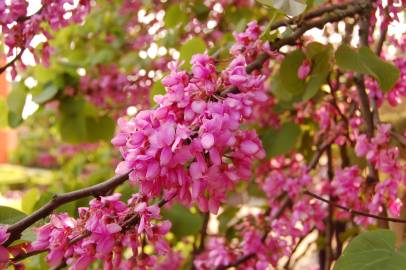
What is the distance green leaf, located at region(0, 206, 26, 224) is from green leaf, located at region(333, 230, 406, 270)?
1.61 feet

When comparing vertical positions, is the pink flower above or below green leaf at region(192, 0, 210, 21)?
below

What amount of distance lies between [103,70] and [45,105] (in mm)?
275

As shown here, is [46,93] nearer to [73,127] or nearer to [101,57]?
[73,127]

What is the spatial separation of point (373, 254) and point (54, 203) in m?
0.45

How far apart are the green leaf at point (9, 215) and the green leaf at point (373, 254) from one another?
1.61 ft

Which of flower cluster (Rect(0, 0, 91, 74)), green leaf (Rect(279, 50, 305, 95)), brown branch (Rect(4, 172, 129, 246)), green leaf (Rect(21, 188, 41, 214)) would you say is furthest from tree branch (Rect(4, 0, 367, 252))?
green leaf (Rect(21, 188, 41, 214))

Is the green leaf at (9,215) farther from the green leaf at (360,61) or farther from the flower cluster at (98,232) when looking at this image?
the green leaf at (360,61)

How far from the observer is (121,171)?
0.68 metres

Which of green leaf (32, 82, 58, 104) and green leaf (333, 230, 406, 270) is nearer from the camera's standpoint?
green leaf (333, 230, 406, 270)

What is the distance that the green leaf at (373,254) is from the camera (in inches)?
29.3

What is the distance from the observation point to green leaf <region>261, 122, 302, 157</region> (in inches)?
64.2

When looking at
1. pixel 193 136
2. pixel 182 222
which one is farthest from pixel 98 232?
pixel 182 222

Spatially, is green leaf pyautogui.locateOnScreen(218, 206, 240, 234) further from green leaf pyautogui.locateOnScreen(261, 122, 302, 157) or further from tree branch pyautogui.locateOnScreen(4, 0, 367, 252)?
tree branch pyautogui.locateOnScreen(4, 0, 367, 252)

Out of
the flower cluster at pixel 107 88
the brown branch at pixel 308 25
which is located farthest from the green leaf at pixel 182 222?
the brown branch at pixel 308 25
